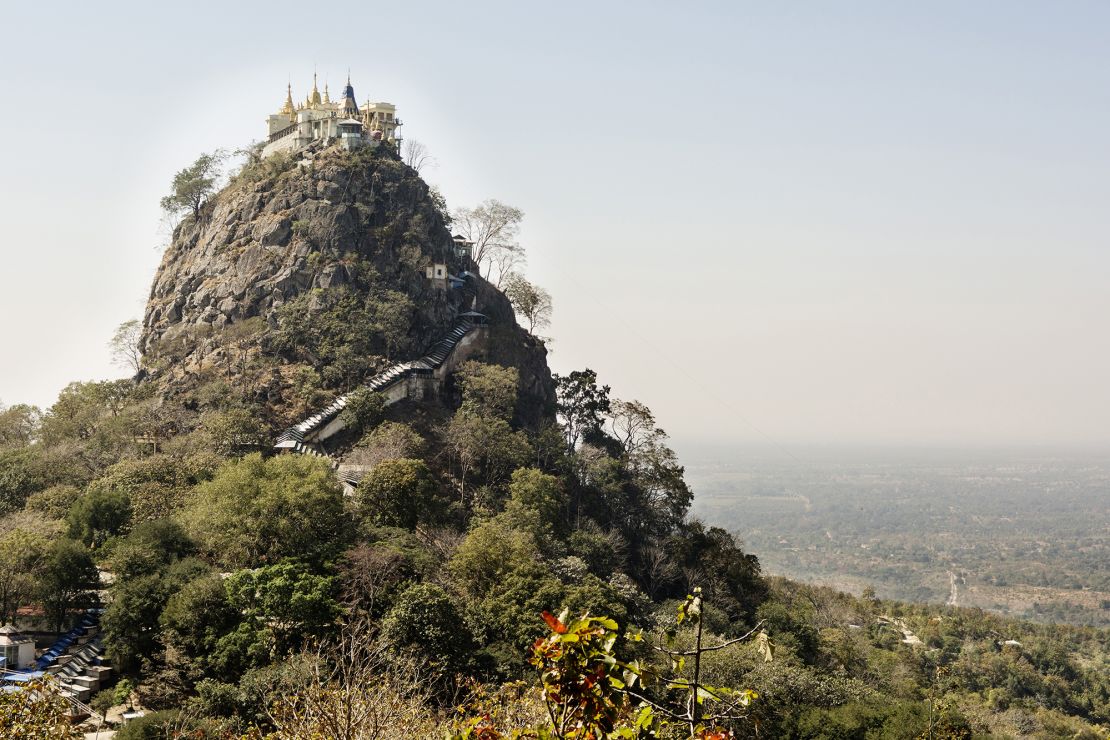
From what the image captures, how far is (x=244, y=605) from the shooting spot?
27.5 metres

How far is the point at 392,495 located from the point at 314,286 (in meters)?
17.5

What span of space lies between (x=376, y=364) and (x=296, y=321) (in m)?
4.26

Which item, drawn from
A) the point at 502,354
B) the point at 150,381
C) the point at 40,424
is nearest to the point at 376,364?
the point at 502,354

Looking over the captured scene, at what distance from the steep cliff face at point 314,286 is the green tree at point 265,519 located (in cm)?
1328

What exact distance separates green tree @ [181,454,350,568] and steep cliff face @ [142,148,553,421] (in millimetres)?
13277

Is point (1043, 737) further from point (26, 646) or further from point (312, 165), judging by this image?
point (312, 165)

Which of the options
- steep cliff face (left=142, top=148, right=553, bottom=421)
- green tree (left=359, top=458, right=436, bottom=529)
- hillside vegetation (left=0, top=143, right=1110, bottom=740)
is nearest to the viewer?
hillside vegetation (left=0, top=143, right=1110, bottom=740)

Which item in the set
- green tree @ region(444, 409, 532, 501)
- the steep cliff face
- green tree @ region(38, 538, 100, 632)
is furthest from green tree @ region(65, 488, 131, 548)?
green tree @ region(444, 409, 532, 501)

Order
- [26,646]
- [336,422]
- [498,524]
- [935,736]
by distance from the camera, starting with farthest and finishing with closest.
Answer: [336,422], [498,524], [26,646], [935,736]

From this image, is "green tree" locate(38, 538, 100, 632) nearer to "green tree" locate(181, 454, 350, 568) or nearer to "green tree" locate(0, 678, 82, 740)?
"green tree" locate(181, 454, 350, 568)

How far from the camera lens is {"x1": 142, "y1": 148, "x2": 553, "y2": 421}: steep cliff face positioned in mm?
47625

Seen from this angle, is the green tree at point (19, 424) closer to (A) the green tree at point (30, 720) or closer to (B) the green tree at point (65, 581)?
(B) the green tree at point (65, 581)

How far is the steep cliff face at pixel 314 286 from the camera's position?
156 ft

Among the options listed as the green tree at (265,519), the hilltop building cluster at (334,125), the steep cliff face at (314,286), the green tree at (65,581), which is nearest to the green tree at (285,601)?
the green tree at (265,519)
